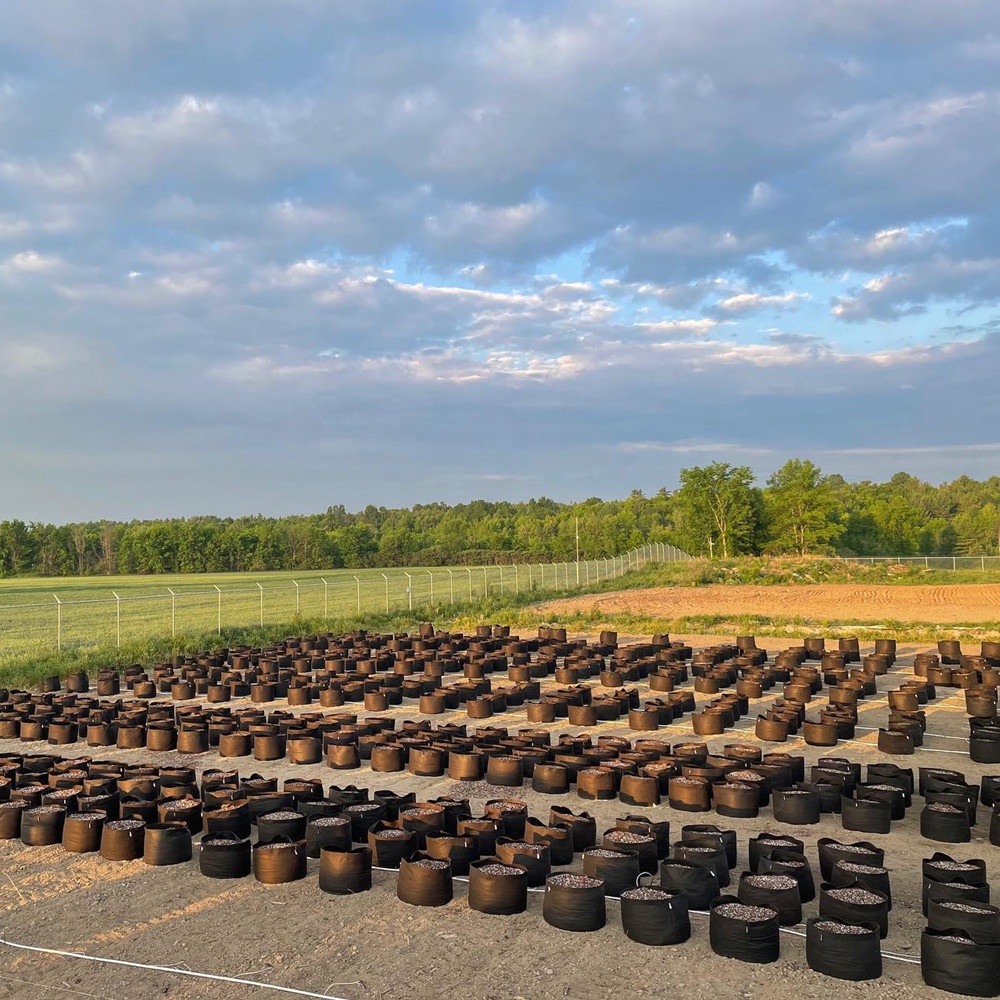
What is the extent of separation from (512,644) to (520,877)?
55.0 ft

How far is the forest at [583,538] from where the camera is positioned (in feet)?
300

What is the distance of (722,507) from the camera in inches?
3605

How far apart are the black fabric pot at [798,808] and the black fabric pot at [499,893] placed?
11.6 ft

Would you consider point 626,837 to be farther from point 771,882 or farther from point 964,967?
point 964,967

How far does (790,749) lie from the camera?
12.2m

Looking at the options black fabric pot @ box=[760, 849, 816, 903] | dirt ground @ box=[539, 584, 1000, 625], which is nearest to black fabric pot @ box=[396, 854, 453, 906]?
black fabric pot @ box=[760, 849, 816, 903]

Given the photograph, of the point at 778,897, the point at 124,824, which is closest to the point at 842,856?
the point at 778,897

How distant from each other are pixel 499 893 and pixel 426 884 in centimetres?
58

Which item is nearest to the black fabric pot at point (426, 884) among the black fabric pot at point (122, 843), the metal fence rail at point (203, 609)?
the black fabric pot at point (122, 843)

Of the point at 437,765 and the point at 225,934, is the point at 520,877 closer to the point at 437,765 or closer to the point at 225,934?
the point at 225,934

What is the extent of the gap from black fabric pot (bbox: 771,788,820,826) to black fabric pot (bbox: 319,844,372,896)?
442 centimetres

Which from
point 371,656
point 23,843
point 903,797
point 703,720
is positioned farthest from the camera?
point 371,656

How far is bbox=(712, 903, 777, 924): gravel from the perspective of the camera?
228 inches

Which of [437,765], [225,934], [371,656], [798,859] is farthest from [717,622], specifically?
[225,934]
